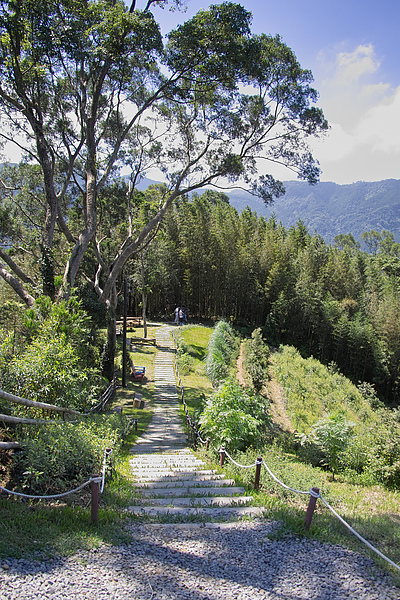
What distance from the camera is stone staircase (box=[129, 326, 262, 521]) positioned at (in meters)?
4.51

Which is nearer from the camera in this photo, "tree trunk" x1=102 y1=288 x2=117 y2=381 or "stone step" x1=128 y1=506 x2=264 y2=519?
"stone step" x1=128 y1=506 x2=264 y2=519

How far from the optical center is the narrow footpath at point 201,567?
2953 mm

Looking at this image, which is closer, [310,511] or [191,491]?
[310,511]

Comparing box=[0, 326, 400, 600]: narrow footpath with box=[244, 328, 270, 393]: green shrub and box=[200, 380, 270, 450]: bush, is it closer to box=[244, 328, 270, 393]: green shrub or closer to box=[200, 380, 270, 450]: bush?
box=[200, 380, 270, 450]: bush

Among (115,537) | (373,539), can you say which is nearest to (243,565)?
(115,537)

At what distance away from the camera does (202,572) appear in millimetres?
3250

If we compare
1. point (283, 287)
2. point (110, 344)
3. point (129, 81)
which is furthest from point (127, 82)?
point (283, 287)

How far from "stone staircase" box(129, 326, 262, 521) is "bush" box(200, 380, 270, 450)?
27.8 inches

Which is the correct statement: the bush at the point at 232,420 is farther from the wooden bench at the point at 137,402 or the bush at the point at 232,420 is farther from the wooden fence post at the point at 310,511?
the wooden bench at the point at 137,402

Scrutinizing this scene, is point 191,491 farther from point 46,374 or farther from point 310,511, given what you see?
point 46,374

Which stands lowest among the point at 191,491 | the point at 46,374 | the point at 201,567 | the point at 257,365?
the point at 257,365

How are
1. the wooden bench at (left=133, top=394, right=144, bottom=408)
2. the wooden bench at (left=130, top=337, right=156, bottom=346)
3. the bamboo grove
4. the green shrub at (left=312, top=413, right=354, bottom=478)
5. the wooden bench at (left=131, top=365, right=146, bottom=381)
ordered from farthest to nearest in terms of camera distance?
the bamboo grove < the wooden bench at (left=130, top=337, right=156, bottom=346) < the wooden bench at (left=131, top=365, right=146, bottom=381) < the wooden bench at (left=133, top=394, right=144, bottom=408) < the green shrub at (left=312, top=413, right=354, bottom=478)

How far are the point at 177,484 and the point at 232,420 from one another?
Answer: 2130 mm

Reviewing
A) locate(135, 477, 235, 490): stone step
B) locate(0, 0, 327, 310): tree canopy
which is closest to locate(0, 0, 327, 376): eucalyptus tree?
locate(0, 0, 327, 310): tree canopy
